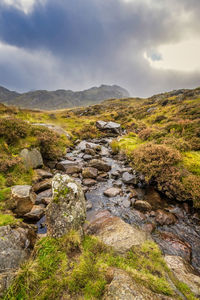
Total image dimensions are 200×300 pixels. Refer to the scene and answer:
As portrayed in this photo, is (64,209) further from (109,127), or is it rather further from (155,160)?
(109,127)

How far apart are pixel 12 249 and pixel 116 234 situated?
3.48 m

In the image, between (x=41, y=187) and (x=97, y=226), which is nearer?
(x=97, y=226)

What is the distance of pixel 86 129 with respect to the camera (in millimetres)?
29047

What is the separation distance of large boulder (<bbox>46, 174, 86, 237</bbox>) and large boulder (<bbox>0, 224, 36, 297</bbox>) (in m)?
0.71

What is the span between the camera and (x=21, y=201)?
651cm

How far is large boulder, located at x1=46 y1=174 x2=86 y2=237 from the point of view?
4430 millimetres

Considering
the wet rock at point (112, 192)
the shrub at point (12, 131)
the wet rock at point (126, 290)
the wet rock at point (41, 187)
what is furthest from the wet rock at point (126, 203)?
the shrub at point (12, 131)

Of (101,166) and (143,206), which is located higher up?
(101,166)

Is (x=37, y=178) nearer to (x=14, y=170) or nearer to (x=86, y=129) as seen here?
(x=14, y=170)

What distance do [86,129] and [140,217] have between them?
23876 millimetres

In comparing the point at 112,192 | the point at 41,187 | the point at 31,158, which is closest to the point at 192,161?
the point at 112,192

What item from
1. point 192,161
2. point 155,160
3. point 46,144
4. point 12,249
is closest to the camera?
point 12,249

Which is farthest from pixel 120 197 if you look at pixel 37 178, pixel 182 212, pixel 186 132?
pixel 186 132

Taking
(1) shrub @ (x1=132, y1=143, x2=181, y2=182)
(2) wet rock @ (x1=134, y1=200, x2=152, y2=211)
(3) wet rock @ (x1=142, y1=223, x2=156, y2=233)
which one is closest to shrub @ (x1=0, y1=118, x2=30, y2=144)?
(1) shrub @ (x1=132, y1=143, x2=181, y2=182)
